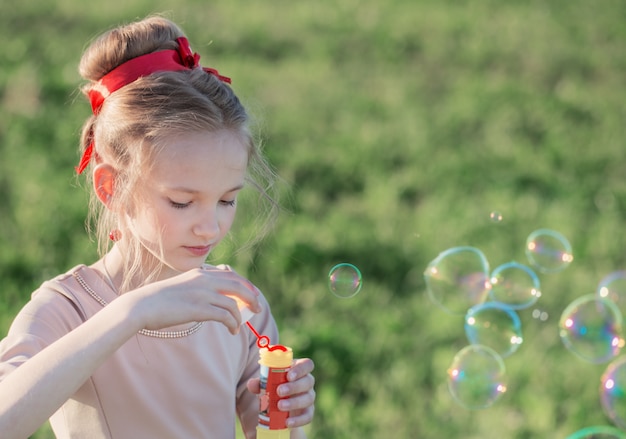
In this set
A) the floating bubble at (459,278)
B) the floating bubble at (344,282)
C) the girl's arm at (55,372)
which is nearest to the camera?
the girl's arm at (55,372)

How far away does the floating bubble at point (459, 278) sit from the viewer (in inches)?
112

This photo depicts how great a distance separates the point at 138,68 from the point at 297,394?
2.30 ft

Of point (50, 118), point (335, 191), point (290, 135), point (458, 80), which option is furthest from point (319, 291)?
point (458, 80)

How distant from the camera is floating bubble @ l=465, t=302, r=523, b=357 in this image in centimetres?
281

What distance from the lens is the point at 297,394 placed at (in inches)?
67.2

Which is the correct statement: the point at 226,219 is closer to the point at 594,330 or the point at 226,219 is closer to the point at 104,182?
the point at 104,182

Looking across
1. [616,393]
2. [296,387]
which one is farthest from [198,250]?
[616,393]

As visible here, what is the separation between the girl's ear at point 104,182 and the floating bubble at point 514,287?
147 cm

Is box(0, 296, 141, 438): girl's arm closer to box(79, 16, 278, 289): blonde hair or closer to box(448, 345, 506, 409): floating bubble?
box(79, 16, 278, 289): blonde hair

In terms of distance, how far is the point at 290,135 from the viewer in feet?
17.5

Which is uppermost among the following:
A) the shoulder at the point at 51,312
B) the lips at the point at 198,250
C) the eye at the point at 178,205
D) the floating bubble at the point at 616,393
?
the eye at the point at 178,205

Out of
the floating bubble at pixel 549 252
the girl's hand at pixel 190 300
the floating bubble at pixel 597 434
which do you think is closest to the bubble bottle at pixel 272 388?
the girl's hand at pixel 190 300

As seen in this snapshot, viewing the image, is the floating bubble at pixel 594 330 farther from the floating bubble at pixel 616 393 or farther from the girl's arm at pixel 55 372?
the girl's arm at pixel 55 372

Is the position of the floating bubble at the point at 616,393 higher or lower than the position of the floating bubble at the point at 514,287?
lower
